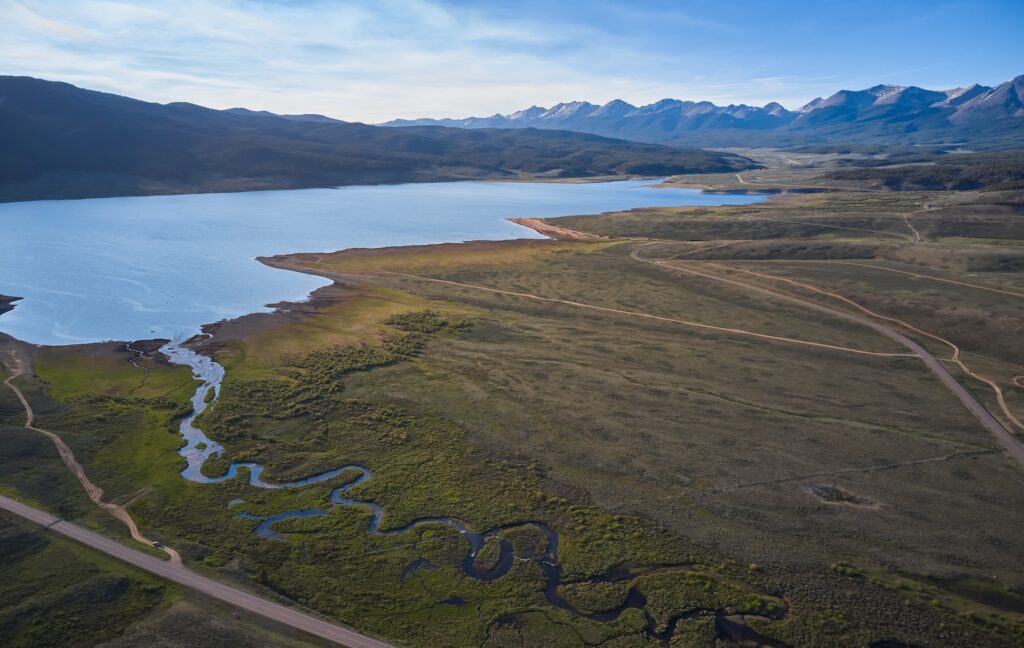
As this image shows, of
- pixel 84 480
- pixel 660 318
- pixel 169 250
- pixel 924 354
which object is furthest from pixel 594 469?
pixel 169 250

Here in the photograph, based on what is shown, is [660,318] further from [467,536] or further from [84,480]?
[84,480]

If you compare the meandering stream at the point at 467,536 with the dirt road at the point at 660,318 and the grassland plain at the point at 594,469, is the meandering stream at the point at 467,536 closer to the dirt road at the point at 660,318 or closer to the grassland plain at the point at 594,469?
the grassland plain at the point at 594,469

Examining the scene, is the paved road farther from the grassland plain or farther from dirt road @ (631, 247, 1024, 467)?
dirt road @ (631, 247, 1024, 467)

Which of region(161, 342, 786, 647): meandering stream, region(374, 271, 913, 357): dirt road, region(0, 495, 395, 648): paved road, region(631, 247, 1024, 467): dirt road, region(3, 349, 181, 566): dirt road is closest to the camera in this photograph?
region(0, 495, 395, 648): paved road

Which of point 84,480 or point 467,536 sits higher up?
point 84,480

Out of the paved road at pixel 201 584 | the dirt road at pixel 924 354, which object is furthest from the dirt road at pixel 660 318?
the paved road at pixel 201 584

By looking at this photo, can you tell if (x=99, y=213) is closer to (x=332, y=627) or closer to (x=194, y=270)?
(x=194, y=270)

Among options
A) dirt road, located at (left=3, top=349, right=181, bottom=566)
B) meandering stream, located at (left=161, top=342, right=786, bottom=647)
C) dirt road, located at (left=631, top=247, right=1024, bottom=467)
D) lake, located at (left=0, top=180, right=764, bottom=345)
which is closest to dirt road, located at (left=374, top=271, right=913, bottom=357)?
dirt road, located at (left=631, top=247, right=1024, bottom=467)
